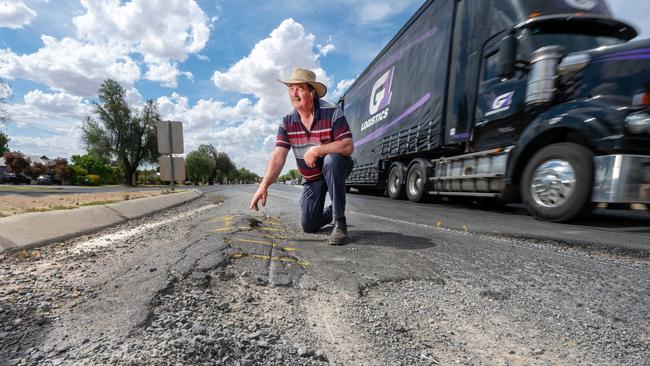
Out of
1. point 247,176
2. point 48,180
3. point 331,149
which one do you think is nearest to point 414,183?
point 331,149

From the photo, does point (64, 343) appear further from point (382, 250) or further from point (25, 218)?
point (25, 218)

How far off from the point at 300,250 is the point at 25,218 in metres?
2.45

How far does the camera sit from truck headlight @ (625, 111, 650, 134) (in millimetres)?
3094

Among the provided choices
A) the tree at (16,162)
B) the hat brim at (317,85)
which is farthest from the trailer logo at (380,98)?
the tree at (16,162)

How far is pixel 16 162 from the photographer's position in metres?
51.4

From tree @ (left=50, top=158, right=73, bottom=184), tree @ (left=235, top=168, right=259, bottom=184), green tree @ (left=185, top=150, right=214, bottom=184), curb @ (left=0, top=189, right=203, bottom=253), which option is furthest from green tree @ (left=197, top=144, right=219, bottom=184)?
curb @ (left=0, top=189, right=203, bottom=253)

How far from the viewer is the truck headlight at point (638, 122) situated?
10.2 ft

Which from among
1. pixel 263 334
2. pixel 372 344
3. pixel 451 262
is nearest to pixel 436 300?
pixel 372 344

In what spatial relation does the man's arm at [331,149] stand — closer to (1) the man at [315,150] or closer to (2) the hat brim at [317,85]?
(1) the man at [315,150]

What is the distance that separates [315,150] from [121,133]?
42.9 m

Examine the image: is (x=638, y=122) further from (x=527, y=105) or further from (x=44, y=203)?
(x=44, y=203)

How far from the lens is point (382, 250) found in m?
2.19

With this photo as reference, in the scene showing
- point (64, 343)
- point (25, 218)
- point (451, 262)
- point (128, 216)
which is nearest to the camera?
point (64, 343)

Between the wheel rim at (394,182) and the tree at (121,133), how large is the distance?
37.9m
